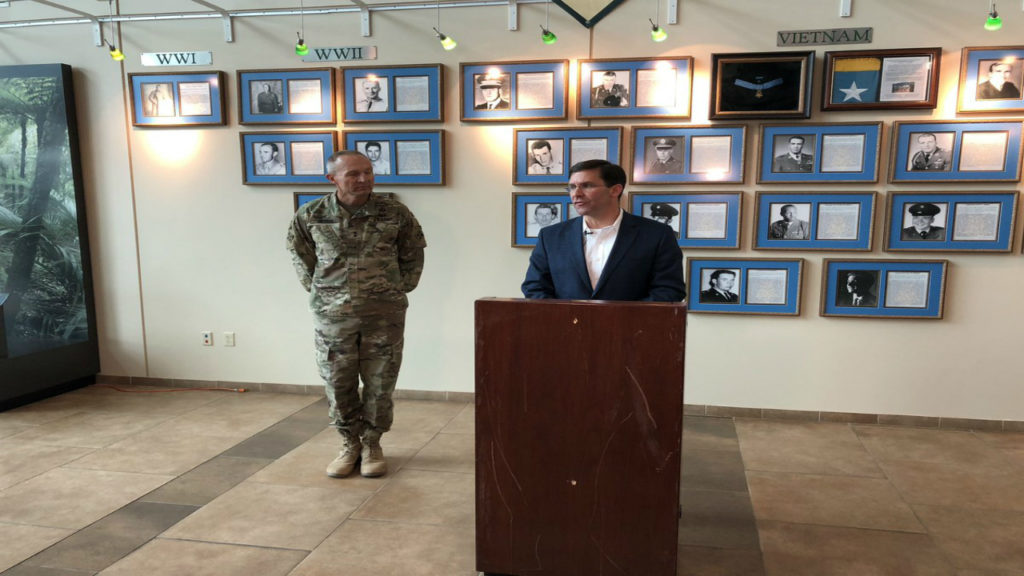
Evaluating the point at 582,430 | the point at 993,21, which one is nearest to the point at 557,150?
the point at 993,21

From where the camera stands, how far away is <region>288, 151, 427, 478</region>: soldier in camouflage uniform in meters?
3.15

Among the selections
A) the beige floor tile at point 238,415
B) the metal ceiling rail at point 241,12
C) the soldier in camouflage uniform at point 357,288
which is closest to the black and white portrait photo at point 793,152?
the metal ceiling rail at point 241,12

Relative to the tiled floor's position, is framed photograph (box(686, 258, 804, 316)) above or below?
above

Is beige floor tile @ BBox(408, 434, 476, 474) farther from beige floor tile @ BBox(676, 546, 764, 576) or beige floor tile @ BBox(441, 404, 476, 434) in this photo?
beige floor tile @ BBox(676, 546, 764, 576)

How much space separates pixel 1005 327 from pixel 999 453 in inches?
32.0

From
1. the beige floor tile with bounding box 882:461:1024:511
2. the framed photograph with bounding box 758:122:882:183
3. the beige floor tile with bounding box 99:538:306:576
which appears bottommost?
the beige floor tile with bounding box 882:461:1024:511

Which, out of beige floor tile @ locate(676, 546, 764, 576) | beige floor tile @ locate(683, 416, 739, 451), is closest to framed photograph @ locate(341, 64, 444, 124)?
beige floor tile @ locate(683, 416, 739, 451)

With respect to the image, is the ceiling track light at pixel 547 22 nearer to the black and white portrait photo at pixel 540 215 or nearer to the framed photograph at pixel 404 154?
the framed photograph at pixel 404 154

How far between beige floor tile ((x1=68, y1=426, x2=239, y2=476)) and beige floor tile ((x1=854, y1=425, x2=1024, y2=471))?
12.3 feet

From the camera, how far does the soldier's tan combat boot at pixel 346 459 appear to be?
325 cm

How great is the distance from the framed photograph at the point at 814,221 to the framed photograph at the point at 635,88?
0.81 meters

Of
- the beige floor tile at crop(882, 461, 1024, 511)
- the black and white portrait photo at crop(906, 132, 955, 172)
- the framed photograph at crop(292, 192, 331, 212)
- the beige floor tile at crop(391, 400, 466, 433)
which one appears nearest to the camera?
the beige floor tile at crop(882, 461, 1024, 511)

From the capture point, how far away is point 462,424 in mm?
4102

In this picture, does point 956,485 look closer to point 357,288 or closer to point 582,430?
point 582,430
